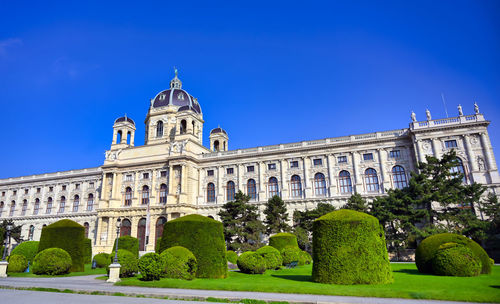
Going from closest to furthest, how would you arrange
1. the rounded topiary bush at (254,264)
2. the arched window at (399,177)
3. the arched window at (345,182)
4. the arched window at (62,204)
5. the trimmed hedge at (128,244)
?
1. the rounded topiary bush at (254,264)
2. the trimmed hedge at (128,244)
3. the arched window at (399,177)
4. the arched window at (345,182)
5. the arched window at (62,204)

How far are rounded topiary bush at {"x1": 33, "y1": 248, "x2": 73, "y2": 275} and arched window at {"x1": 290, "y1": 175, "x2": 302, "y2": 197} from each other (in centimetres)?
2988

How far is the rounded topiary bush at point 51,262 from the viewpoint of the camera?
2036 centimetres

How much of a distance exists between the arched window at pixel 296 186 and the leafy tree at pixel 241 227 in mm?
7323

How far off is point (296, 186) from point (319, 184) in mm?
3205

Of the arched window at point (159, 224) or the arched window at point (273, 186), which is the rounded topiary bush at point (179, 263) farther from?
the arched window at point (159, 224)

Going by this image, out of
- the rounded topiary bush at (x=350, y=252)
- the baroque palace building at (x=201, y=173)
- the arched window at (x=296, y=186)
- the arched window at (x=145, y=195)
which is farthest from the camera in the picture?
the arched window at (x=145, y=195)

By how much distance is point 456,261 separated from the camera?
54.4 feet

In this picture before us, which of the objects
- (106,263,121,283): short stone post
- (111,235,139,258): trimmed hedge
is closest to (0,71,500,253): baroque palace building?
(111,235,139,258): trimmed hedge

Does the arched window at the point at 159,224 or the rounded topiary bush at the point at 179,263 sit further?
the arched window at the point at 159,224

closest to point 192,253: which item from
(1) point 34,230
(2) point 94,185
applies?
(2) point 94,185

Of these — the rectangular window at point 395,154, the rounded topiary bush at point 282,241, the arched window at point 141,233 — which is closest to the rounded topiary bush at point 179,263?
the rounded topiary bush at point 282,241

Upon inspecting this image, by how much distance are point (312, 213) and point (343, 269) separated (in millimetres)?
22235

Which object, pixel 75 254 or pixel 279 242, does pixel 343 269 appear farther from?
pixel 75 254

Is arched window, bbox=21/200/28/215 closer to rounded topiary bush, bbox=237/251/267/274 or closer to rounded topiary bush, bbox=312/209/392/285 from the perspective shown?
rounded topiary bush, bbox=237/251/267/274
